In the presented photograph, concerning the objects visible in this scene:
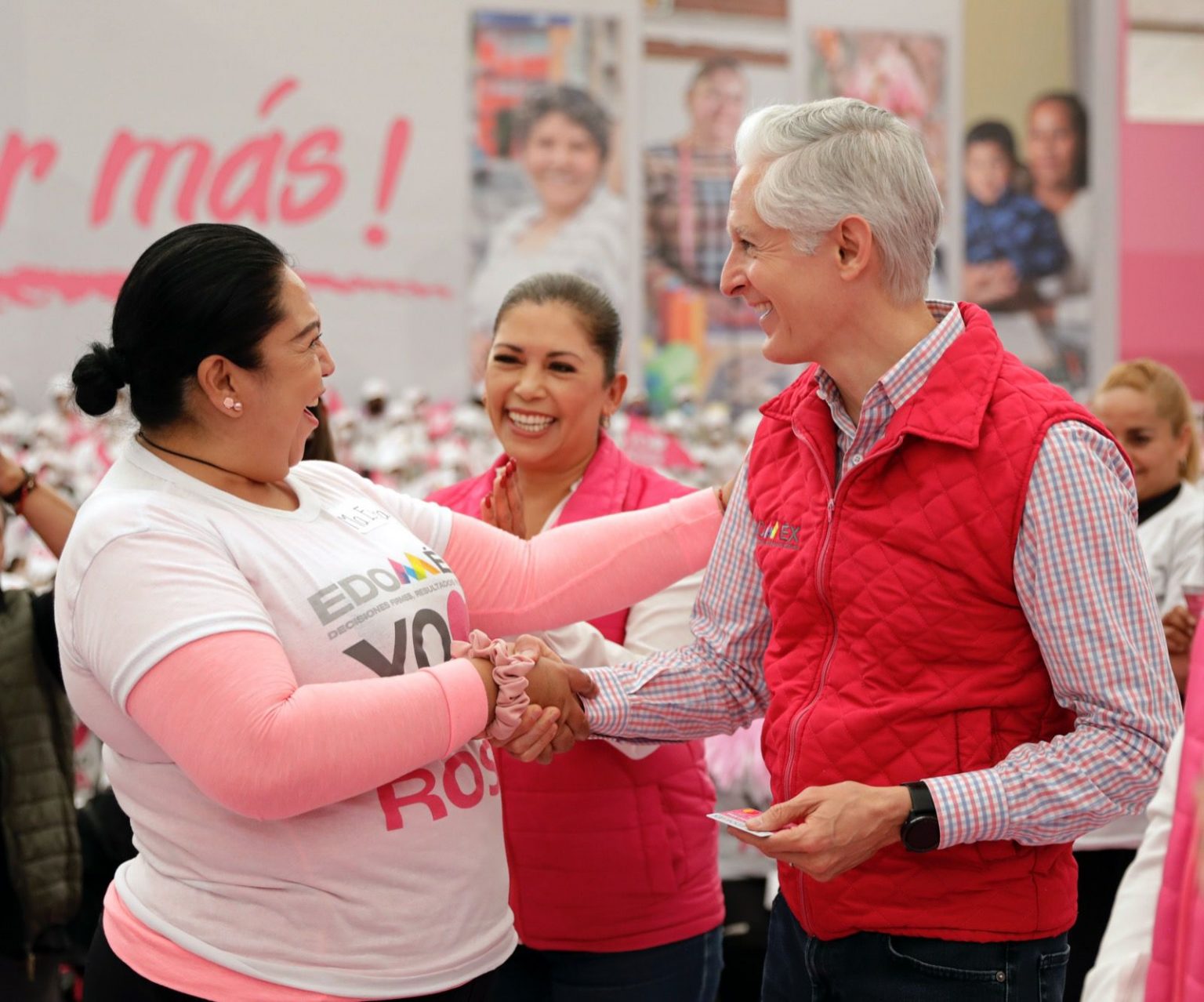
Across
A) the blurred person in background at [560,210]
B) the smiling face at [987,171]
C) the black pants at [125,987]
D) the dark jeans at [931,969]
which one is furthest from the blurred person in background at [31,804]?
the smiling face at [987,171]

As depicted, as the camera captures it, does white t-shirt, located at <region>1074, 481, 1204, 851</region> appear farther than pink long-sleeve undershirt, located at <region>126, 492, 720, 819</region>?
Yes

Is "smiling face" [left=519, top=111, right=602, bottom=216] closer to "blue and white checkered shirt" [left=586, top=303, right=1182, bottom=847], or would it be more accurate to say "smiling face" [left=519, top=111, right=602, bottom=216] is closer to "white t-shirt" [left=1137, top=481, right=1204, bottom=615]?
"white t-shirt" [left=1137, top=481, right=1204, bottom=615]

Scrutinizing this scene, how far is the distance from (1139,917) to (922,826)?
0.34 metres

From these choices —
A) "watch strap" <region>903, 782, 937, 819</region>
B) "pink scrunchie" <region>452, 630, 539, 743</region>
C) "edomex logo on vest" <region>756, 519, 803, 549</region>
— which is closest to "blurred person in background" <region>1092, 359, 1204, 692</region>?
"edomex logo on vest" <region>756, 519, 803, 549</region>

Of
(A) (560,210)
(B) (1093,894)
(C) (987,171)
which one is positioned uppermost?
(C) (987,171)

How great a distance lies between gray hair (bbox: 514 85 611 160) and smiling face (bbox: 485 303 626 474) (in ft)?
19.1

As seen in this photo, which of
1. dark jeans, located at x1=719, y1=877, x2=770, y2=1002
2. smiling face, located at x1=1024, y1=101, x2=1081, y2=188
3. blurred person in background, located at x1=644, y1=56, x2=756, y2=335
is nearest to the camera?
dark jeans, located at x1=719, y1=877, x2=770, y2=1002

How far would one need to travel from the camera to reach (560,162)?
8.01 m

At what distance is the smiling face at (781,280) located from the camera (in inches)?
65.4

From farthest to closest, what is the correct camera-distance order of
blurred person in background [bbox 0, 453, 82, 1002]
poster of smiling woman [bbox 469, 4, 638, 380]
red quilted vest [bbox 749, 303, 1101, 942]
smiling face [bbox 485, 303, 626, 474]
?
poster of smiling woman [bbox 469, 4, 638, 380], blurred person in background [bbox 0, 453, 82, 1002], smiling face [bbox 485, 303, 626, 474], red quilted vest [bbox 749, 303, 1101, 942]

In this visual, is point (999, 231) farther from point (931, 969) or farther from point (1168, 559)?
point (931, 969)

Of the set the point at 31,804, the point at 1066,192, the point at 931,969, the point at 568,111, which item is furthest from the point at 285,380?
the point at 1066,192

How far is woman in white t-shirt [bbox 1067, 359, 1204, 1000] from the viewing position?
10.8 ft

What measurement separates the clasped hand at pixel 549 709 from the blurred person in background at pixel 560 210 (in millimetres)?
6073
